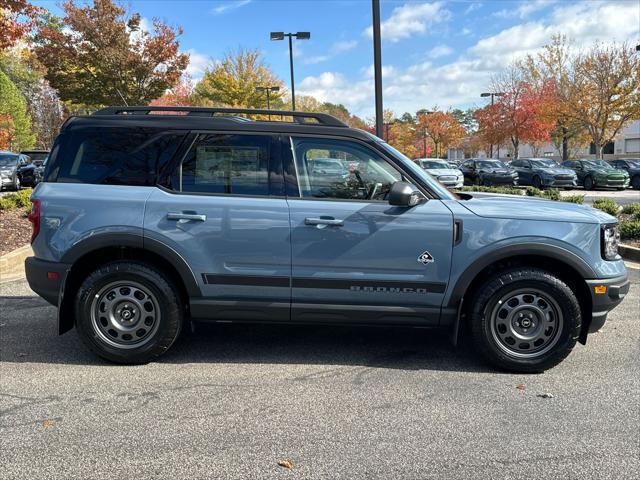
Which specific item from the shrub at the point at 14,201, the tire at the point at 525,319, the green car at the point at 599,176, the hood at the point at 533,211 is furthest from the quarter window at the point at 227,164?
the green car at the point at 599,176

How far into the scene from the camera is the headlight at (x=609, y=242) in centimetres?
391

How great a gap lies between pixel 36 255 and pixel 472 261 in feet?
11.3

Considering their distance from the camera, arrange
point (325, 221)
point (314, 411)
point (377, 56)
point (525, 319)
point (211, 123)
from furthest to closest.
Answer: point (377, 56) → point (211, 123) → point (525, 319) → point (325, 221) → point (314, 411)

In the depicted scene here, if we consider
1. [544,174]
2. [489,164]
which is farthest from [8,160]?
[544,174]

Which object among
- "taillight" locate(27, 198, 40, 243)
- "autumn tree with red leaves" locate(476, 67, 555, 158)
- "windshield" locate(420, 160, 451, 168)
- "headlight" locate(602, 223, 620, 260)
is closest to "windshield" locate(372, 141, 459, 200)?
"headlight" locate(602, 223, 620, 260)

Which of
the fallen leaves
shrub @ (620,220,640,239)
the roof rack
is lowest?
the fallen leaves

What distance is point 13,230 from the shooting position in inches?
364

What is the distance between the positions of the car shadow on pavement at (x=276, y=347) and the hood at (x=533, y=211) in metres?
1.25

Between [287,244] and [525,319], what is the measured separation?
1.93 m

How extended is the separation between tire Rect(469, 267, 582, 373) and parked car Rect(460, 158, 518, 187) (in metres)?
22.4

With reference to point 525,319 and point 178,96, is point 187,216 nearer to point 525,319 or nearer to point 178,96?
point 525,319

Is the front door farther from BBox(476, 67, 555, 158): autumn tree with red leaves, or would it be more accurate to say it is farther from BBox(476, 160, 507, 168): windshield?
BBox(476, 67, 555, 158): autumn tree with red leaves

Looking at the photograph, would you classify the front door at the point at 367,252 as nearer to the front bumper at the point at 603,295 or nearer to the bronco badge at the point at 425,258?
the bronco badge at the point at 425,258

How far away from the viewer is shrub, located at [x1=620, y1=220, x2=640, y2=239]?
29.6 ft
